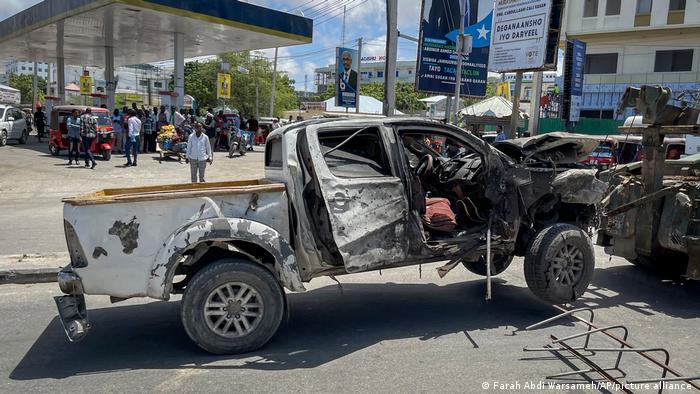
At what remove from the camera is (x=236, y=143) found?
71.1ft

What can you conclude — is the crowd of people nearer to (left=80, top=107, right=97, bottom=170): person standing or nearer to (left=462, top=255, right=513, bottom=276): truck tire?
(left=80, top=107, right=97, bottom=170): person standing

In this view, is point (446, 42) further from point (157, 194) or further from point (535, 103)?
point (157, 194)

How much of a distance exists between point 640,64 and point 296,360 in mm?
37161

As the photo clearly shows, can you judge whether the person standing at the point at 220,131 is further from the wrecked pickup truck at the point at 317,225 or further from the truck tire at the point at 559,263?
the truck tire at the point at 559,263

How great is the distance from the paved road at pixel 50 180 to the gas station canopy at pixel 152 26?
5.07 m

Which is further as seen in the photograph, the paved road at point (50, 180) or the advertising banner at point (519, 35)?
the advertising banner at point (519, 35)

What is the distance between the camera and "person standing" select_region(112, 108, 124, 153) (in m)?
20.1

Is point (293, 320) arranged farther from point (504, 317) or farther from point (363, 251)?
point (504, 317)

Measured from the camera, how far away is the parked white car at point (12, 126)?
24.1 metres

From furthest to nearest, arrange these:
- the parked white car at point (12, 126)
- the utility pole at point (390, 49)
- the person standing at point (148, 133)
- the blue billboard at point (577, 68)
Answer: the blue billboard at point (577, 68), the parked white car at point (12, 126), the person standing at point (148, 133), the utility pole at point (390, 49)

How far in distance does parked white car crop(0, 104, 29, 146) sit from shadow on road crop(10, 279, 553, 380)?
74.7 ft

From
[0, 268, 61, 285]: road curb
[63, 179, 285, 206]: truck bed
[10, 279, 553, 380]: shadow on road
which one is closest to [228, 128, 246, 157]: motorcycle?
[0, 268, 61, 285]: road curb

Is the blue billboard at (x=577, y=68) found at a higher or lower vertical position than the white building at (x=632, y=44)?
lower

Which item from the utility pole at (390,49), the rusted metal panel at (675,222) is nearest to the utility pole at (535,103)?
the utility pole at (390,49)
